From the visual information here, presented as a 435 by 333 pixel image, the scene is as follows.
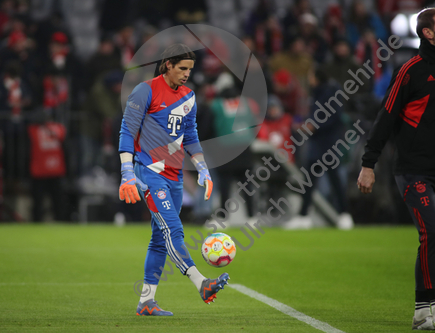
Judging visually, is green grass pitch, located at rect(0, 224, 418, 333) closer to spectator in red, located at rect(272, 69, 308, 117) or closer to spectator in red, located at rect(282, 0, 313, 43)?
spectator in red, located at rect(272, 69, 308, 117)

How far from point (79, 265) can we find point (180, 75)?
172 inches

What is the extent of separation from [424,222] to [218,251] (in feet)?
5.51

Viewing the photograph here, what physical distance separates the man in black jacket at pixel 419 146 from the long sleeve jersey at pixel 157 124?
5.40 feet

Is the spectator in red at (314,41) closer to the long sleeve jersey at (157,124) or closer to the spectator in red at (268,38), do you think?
the spectator in red at (268,38)

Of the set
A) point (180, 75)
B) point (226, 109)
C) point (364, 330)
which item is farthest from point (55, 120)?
point (364, 330)

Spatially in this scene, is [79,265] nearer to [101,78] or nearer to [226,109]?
[226,109]

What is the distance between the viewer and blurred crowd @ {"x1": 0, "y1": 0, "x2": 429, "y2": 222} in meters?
14.4

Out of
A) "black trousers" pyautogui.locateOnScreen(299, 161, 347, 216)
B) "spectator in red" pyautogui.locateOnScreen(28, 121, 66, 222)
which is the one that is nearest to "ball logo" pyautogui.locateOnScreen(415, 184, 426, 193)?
"black trousers" pyautogui.locateOnScreen(299, 161, 347, 216)

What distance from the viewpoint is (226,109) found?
45.1 feet

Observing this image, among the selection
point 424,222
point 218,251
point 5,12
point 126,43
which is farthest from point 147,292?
point 5,12

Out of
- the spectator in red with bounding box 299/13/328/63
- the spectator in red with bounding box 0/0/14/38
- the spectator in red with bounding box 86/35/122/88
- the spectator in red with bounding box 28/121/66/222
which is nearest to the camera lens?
the spectator in red with bounding box 28/121/66/222

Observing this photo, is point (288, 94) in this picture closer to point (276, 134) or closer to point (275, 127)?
point (275, 127)

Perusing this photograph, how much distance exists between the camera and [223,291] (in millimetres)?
7262

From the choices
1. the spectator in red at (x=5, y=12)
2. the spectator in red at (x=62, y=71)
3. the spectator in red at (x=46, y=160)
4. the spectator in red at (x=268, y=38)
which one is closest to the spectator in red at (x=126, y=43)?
the spectator in red at (x=62, y=71)
